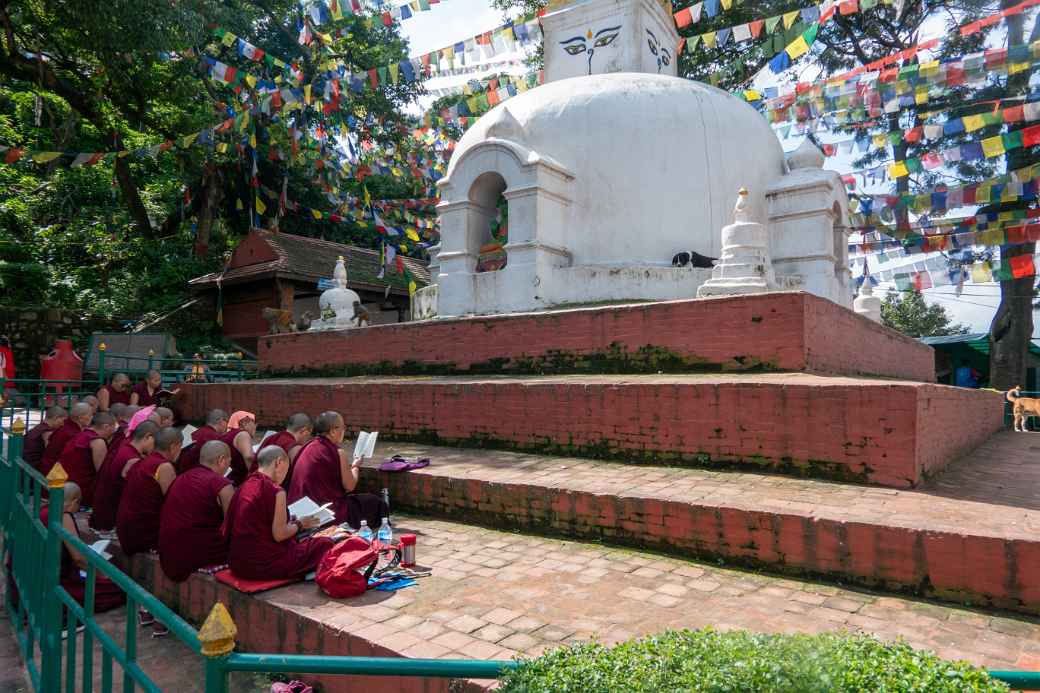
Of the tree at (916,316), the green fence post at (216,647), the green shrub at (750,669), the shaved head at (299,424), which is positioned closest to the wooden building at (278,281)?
the shaved head at (299,424)

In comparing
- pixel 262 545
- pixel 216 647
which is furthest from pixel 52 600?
pixel 216 647

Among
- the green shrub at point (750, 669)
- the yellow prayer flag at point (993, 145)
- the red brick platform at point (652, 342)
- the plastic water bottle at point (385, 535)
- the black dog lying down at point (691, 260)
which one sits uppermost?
the yellow prayer flag at point (993, 145)

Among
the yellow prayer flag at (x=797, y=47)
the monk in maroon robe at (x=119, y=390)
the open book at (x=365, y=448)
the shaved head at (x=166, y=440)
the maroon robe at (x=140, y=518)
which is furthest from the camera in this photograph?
the yellow prayer flag at (x=797, y=47)

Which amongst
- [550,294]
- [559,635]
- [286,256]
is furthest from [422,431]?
[286,256]

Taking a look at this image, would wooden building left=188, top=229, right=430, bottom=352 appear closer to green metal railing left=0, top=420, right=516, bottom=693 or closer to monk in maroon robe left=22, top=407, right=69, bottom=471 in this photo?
monk in maroon robe left=22, top=407, right=69, bottom=471

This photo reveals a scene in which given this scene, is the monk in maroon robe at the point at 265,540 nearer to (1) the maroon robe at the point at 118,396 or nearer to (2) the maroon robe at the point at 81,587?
(2) the maroon robe at the point at 81,587

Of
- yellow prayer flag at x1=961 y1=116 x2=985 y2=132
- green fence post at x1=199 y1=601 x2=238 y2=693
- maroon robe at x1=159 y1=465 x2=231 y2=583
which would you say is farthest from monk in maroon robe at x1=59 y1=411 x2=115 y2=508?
yellow prayer flag at x1=961 y1=116 x2=985 y2=132

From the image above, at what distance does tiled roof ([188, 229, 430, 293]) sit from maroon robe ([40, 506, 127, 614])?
1245 cm

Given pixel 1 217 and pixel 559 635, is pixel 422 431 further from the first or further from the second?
pixel 1 217

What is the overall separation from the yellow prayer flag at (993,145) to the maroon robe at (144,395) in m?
13.8

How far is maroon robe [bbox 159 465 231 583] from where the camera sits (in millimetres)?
3973

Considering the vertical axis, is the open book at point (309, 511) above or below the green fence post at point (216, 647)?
below

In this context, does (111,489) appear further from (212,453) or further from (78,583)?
(212,453)

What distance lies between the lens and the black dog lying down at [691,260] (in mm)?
9000
